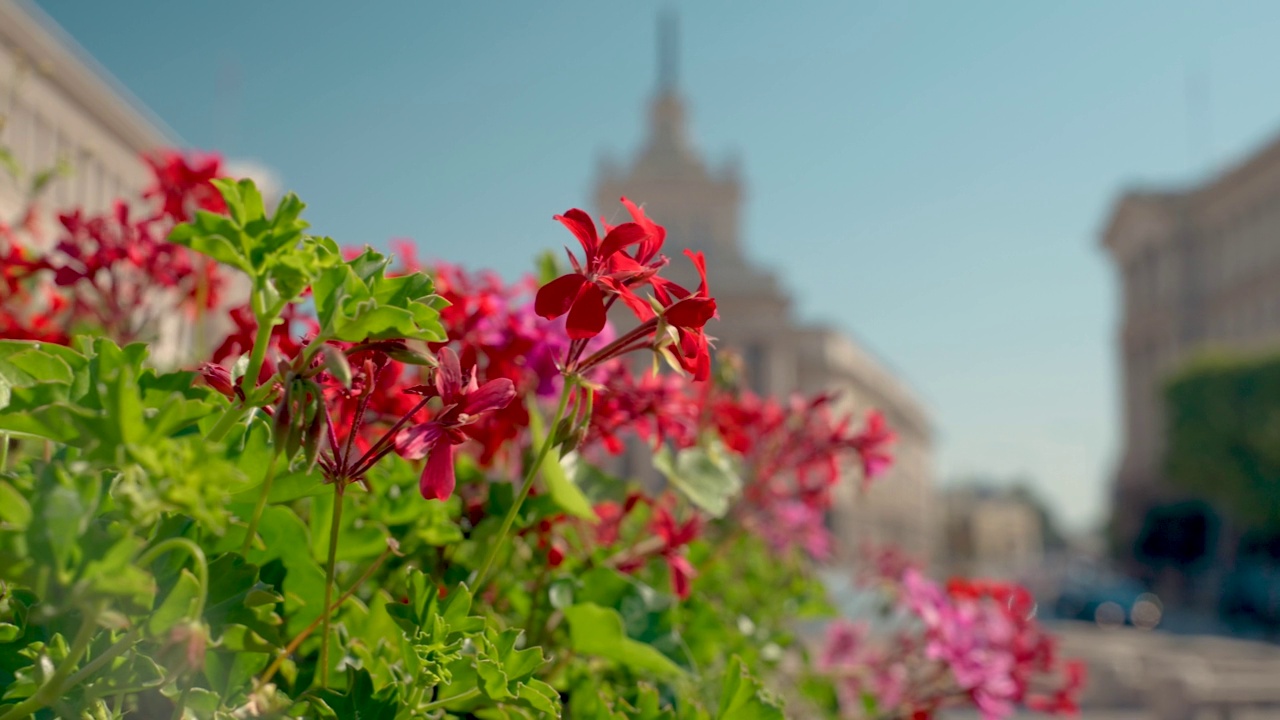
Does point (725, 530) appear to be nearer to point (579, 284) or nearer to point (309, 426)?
point (579, 284)

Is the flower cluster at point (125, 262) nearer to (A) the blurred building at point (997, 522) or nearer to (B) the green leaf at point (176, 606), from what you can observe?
(B) the green leaf at point (176, 606)

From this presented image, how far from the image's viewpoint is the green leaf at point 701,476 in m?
1.22

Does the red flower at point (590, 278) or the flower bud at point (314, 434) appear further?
the red flower at point (590, 278)

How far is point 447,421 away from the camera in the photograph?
0.73 meters

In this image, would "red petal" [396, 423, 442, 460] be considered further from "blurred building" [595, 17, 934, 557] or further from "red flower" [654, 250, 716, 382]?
"blurred building" [595, 17, 934, 557]

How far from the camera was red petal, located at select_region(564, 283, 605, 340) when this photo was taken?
2.48ft

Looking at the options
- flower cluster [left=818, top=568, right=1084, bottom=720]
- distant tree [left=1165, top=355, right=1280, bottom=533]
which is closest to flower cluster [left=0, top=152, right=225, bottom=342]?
flower cluster [left=818, top=568, right=1084, bottom=720]

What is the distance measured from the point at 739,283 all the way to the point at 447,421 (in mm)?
55108

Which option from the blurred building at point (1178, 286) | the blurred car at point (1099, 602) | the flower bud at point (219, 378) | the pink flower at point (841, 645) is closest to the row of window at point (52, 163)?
the pink flower at point (841, 645)

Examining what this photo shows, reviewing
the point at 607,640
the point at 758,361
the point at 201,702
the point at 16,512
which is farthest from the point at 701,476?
the point at 758,361

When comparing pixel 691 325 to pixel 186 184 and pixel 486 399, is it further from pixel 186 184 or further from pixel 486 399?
pixel 186 184

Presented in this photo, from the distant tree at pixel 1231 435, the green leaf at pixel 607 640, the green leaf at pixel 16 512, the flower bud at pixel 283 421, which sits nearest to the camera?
the green leaf at pixel 16 512

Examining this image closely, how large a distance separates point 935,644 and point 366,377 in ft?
4.53

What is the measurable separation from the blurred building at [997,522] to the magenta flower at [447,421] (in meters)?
77.6
